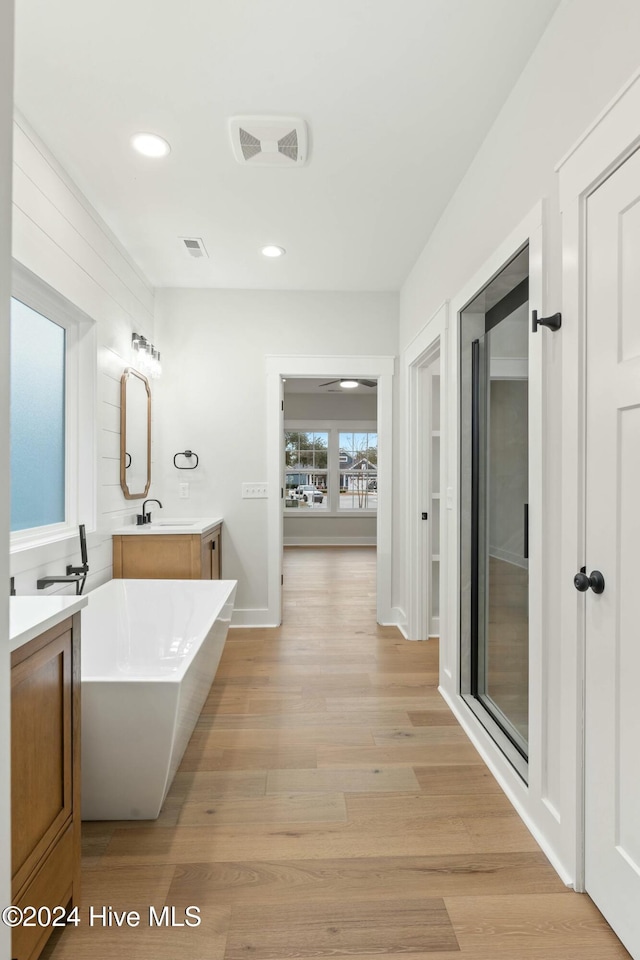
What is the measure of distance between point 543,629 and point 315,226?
8.34 ft

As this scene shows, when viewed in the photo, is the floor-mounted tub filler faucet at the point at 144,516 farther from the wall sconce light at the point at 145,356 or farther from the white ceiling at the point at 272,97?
the white ceiling at the point at 272,97

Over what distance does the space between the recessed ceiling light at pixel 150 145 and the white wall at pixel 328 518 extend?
A: 6430 mm

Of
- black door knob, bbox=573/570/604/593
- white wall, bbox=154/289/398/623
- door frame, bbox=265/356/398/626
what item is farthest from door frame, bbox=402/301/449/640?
black door knob, bbox=573/570/604/593

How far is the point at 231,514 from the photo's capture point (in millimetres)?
4180

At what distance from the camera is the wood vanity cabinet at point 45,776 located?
3.63 ft

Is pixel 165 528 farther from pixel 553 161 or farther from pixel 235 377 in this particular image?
pixel 553 161

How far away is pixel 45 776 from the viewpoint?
123 cm

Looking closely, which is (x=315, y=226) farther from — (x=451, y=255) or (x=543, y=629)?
(x=543, y=629)

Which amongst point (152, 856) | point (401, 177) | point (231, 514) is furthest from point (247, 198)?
point (152, 856)

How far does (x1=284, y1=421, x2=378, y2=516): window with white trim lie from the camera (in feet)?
29.3

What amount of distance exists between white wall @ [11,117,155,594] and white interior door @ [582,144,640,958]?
2095 mm

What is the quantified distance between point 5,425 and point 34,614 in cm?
52

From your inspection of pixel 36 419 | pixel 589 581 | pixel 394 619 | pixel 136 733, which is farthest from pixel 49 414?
pixel 394 619

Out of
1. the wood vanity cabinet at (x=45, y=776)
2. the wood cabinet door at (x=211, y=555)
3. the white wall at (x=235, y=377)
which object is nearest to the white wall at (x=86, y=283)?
the white wall at (x=235, y=377)
